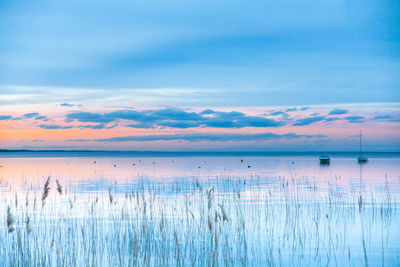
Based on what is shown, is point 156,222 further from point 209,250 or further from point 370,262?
point 370,262

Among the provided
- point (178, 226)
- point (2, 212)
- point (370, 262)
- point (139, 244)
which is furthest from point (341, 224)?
point (2, 212)

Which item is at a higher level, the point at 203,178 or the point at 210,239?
the point at 210,239

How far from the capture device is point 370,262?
1055cm

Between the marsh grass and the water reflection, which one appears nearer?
the marsh grass

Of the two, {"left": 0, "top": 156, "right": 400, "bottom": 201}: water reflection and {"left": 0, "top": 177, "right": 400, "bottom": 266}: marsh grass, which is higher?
{"left": 0, "top": 177, "right": 400, "bottom": 266}: marsh grass

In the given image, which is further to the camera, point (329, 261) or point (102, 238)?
point (102, 238)

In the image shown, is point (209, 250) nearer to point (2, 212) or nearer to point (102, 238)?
point (102, 238)

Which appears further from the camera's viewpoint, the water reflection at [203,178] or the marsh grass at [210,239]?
the water reflection at [203,178]

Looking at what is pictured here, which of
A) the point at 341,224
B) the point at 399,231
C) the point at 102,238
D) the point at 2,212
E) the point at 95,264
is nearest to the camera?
the point at 95,264

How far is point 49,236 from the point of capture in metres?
12.6

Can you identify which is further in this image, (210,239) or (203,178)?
(203,178)

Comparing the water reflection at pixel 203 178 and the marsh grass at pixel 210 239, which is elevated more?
the marsh grass at pixel 210 239

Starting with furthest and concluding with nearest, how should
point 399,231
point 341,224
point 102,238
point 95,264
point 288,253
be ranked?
1. point 341,224
2. point 399,231
3. point 102,238
4. point 288,253
5. point 95,264

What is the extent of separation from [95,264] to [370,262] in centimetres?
658
